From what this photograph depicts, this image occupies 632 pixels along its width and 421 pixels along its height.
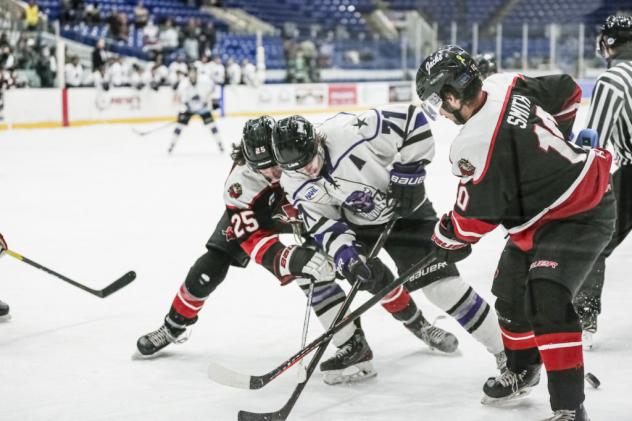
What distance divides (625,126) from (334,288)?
1343 millimetres

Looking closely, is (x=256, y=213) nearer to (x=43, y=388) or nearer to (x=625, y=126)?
(x=43, y=388)

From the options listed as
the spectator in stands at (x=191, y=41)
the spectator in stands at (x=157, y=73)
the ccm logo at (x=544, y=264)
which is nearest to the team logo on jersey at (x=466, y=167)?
the ccm logo at (x=544, y=264)

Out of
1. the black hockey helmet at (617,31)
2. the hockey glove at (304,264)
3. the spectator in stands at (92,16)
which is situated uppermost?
the spectator in stands at (92,16)

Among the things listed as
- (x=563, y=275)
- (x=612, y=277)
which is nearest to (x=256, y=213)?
(x=563, y=275)

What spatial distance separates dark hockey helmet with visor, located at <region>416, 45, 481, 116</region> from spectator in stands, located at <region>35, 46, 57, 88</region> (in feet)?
35.6

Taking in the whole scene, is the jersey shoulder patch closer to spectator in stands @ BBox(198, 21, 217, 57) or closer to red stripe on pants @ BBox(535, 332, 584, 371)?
red stripe on pants @ BBox(535, 332, 584, 371)

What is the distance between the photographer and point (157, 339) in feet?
9.82

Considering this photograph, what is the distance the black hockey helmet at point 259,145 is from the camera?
259cm

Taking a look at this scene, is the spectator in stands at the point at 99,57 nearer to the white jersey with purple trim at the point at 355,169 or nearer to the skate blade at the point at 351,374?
the white jersey with purple trim at the point at 355,169

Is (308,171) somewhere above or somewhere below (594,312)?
Answer: above

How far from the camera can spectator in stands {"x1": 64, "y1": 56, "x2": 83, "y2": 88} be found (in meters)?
12.6

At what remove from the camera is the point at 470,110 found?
216 centimetres

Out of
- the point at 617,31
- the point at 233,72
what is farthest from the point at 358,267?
the point at 233,72

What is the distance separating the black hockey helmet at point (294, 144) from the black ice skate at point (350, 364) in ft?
2.08
